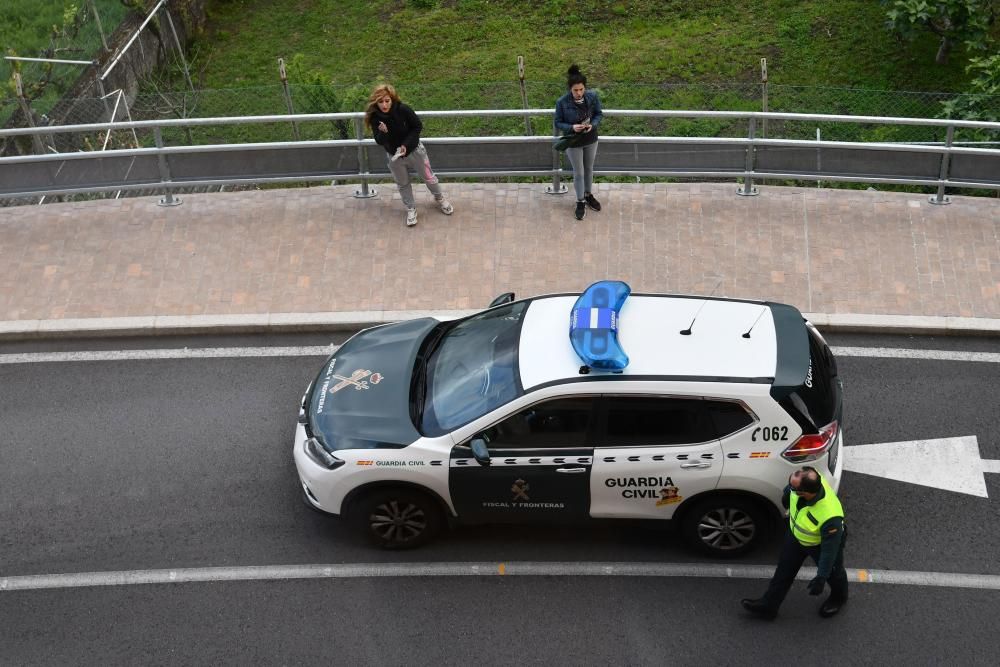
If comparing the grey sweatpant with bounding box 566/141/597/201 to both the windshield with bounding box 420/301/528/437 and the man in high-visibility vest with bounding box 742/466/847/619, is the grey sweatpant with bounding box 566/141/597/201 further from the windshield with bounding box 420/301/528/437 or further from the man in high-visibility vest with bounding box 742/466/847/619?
the man in high-visibility vest with bounding box 742/466/847/619

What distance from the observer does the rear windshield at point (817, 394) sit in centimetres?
768

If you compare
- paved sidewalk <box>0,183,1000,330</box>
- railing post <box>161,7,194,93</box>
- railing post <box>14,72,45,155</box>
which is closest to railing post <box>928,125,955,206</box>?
paved sidewalk <box>0,183,1000,330</box>

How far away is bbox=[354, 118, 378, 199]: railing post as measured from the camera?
1233cm

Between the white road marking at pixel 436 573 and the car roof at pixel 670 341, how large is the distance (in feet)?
4.99

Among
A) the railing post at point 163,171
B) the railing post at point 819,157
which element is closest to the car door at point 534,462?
the railing post at point 819,157

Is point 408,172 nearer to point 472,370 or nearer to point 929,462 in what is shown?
point 472,370

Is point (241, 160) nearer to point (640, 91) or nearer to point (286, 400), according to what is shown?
point (286, 400)

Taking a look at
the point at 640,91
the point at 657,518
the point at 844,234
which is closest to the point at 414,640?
the point at 657,518

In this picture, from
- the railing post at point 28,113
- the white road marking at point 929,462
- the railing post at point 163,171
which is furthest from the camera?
the railing post at point 28,113

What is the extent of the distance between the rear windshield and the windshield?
6.65ft

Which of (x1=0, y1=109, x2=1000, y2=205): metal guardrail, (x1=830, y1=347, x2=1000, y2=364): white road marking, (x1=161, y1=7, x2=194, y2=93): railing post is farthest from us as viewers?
(x1=161, y1=7, x2=194, y2=93): railing post

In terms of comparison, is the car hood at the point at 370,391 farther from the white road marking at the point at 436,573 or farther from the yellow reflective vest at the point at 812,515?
the yellow reflective vest at the point at 812,515

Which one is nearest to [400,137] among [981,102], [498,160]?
[498,160]

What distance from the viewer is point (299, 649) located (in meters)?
7.81
